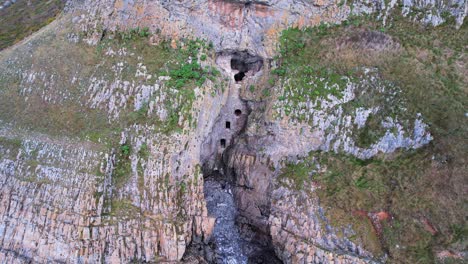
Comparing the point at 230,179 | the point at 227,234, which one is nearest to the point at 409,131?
the point at 230,179

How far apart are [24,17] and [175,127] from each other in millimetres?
35723

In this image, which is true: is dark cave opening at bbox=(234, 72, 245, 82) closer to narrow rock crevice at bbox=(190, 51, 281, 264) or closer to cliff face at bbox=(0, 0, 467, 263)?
narrow rock crevice at bbox=(190, 51, 281, 264)

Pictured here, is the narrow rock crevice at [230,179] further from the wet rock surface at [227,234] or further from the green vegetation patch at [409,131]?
the green vegetation patch at [409,131]

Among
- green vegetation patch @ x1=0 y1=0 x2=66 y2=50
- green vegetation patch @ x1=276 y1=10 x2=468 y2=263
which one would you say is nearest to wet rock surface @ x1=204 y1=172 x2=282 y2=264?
green vegetation patch @ x1=276 y1=10 x2=468 y2=263

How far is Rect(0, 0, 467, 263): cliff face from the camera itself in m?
25.1

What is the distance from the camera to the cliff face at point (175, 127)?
25062 mm

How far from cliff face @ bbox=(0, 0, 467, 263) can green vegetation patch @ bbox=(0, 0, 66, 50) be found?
52.2 feet

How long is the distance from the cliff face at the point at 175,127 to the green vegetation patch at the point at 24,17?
1592 centimetres

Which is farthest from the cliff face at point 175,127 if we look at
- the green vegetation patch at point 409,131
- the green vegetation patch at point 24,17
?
the green vegetation patch at point 24,17

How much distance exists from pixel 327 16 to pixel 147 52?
1480cm

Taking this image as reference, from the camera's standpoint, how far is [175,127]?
27141 mm

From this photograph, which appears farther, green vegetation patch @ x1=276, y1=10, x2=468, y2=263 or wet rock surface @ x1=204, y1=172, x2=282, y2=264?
wet rock surface @ x1=204, y1=172, x2=282, y2=264

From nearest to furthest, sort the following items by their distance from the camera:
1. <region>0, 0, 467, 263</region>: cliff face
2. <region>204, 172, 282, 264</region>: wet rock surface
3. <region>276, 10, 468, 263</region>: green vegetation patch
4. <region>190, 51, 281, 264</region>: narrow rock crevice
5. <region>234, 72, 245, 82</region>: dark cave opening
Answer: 1. <region>276, 10, 468, 263</region>: green vegetation patch
2. <region>0, 0, 467, 263</region>: cliff face
3. <region>204, 172, 282, 264</region>: wet rock surface
4. <region>190, 51, 281, 264</region>: narrow rock crevice
5. <region>234, 72, 245, 82</region>: dark cave opening

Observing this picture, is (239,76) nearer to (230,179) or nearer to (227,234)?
(230,179)
